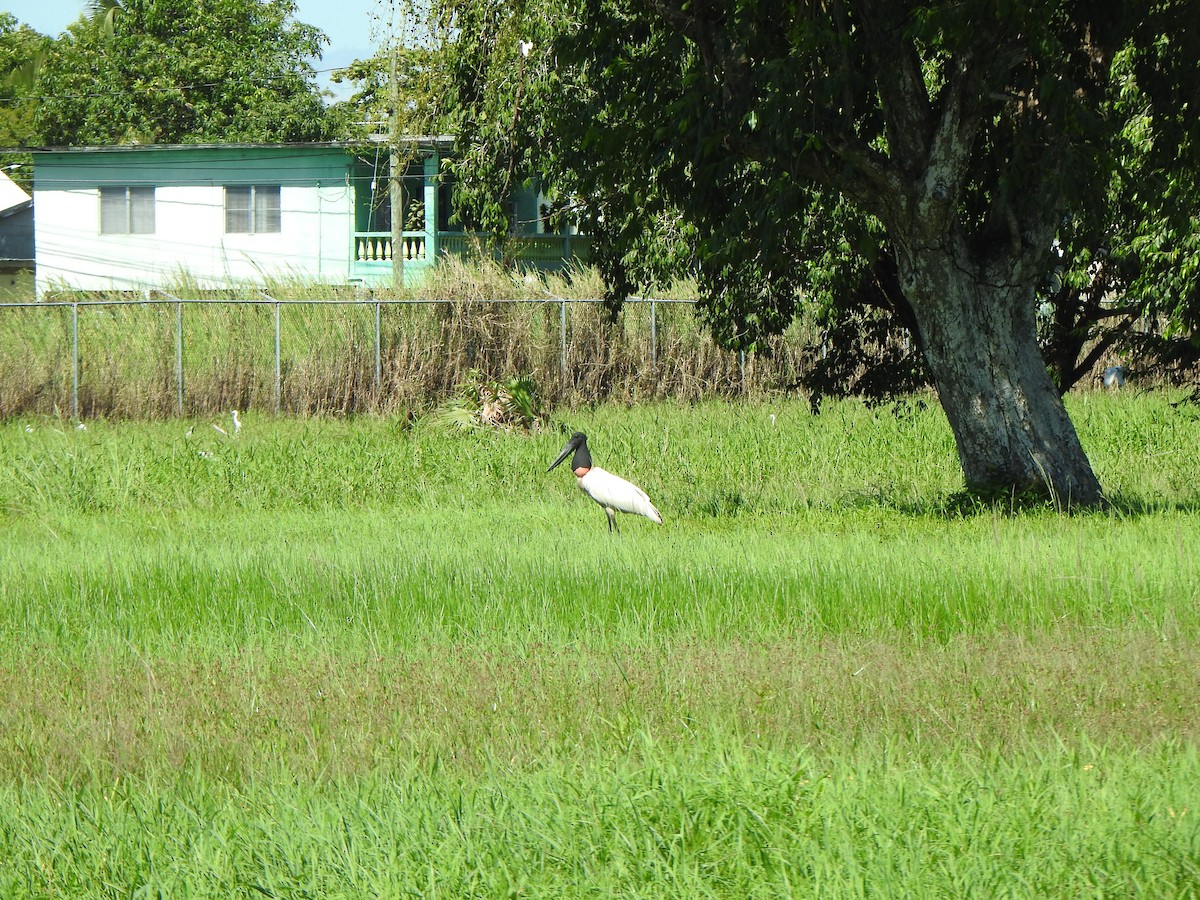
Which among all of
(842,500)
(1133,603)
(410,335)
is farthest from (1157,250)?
(410,335)

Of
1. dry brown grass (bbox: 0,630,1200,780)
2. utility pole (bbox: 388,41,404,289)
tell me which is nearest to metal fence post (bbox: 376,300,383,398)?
utility pole (bbox: 388,41,404,289)

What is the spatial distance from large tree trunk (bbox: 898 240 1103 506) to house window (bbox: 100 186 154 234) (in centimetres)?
2973

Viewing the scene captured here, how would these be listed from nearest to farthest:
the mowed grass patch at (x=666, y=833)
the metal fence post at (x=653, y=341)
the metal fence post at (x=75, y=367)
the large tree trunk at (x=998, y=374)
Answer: the mowed grass patch at (x=666, y=833) < the large tree trunk at (x=998, y=374) < the metal fence post at (x=75, y=367) < the metal fence post at (x=653, y=341)

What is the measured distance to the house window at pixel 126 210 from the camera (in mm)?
36844

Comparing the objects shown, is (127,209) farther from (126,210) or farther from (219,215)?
(219,215)

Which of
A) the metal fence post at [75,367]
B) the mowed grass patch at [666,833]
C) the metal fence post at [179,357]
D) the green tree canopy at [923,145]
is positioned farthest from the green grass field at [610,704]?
the metal fence post at [75,367]

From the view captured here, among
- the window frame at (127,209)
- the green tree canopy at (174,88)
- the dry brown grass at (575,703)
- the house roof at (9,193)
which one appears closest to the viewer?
the dry brown grass at (575,703)

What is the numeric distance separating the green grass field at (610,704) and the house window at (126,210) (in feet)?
86.0

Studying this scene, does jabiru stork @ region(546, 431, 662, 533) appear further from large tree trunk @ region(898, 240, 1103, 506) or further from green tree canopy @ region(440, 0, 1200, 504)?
large tree trunk @ region(898, 240, 1103, 506)

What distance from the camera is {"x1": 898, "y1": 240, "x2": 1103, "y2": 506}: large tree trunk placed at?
1138 cm

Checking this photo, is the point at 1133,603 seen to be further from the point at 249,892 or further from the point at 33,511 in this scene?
the point at 33,511

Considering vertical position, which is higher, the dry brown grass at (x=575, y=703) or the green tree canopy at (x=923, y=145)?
the green tree canopy at (x=923, y=145)

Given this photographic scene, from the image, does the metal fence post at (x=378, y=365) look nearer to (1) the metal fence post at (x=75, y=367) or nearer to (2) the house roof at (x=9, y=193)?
(1) the metal fence post at (x=75, y=367)

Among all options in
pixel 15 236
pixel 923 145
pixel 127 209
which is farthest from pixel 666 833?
pixel 15 236
